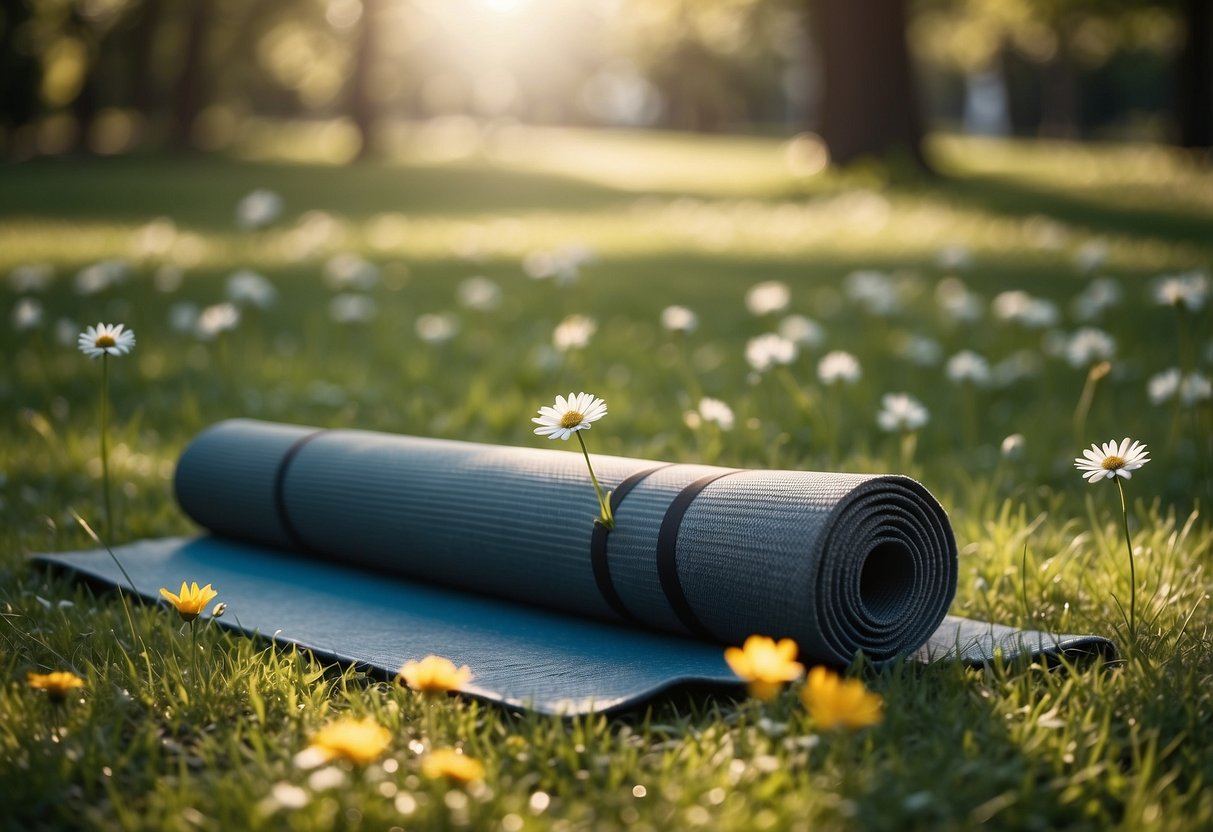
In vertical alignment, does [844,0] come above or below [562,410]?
above

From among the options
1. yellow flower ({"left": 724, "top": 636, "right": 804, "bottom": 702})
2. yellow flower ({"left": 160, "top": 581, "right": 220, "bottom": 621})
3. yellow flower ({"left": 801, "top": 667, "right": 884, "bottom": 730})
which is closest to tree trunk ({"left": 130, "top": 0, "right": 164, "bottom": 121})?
yellow flower ({"left": 160, "top": 581, "right": 220, "bottom": 621})

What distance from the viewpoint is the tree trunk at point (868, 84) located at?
55.1 feet

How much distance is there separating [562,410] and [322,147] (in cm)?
3397

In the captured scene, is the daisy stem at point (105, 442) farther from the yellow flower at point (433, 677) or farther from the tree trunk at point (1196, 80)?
the tree trunk at point (1196, 80)

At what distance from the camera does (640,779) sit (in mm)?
2258

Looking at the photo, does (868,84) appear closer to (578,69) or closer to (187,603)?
(187,603)

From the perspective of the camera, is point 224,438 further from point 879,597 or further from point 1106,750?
point 1106,750

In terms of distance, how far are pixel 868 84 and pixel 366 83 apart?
1493 centimetres

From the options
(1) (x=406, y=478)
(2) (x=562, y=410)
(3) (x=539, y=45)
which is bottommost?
(1) (x=406, y=478)

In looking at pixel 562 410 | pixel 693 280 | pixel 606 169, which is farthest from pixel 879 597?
pixel 606 169

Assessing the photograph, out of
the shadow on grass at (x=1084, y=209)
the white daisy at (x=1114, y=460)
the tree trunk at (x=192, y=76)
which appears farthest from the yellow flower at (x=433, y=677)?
the tree trunk at (x=192, y=76)

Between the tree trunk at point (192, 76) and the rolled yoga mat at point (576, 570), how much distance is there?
30.5 m

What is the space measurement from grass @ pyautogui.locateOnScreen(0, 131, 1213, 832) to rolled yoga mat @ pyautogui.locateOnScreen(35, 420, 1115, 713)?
0.16 meters

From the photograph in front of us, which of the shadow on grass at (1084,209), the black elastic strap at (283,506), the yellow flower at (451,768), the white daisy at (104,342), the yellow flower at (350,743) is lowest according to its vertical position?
the black elastic strap at (283,506)
